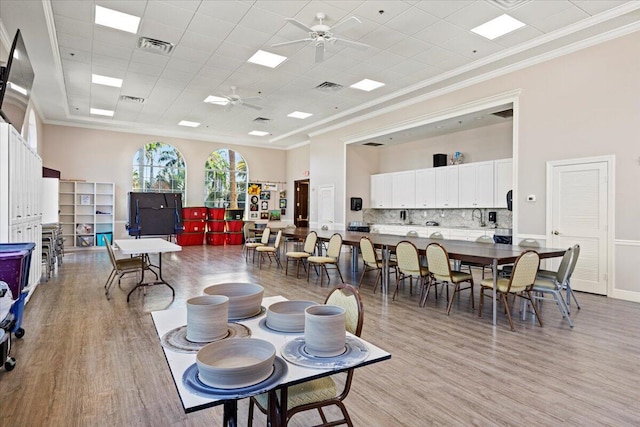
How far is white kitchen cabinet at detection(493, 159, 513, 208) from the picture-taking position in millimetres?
7598

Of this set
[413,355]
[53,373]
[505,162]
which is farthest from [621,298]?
[53,373]

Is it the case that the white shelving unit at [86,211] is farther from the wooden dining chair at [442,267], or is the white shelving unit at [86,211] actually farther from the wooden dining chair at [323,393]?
the wooden dining chair at [323,393]

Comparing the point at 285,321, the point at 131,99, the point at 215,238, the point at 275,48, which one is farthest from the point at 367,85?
the point at 215,238

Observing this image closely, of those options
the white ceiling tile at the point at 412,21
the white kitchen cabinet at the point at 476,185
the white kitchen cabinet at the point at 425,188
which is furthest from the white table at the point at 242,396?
the white kitchen cabinet at the point at 425,188

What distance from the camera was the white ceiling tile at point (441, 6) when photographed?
4551 mm

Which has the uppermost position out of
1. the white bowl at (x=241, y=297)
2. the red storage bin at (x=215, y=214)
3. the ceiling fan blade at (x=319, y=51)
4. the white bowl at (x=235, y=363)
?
the ceiling fan blade at (x=319, y=51)

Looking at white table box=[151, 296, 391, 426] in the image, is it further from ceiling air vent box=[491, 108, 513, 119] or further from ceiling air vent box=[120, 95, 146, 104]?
ceiling air vent box=[120, 95, 146, 104]

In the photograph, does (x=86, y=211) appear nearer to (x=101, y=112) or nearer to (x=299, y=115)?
(x=101, y=112)

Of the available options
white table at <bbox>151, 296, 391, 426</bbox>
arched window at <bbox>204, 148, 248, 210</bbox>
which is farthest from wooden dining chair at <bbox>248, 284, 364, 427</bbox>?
arched window at <bbox>204, 148, 248, 210</bbox>

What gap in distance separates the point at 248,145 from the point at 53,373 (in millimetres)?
11834

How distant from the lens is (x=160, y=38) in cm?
561

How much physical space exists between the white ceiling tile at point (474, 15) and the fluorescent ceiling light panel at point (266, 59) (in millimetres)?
2850

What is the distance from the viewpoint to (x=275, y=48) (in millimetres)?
5945

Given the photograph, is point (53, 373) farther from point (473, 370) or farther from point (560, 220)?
point (560, 220)
